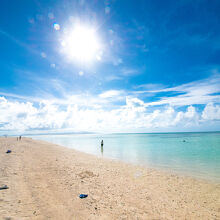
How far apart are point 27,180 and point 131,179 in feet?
31.1

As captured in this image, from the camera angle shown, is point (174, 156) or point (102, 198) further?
point (174, 156)

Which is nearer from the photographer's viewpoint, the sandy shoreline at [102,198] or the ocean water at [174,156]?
the sandy shoreline at [102,198]

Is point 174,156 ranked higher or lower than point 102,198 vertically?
lower

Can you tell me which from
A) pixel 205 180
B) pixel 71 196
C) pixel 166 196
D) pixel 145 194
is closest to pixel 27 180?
pixel 71 196

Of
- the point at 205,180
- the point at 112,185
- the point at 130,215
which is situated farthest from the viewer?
the point at 205,180

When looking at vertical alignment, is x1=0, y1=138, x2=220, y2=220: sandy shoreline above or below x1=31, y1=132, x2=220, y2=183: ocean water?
above

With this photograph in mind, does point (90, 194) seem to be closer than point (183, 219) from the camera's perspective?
No

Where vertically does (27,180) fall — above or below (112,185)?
above

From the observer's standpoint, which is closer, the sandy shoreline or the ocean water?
the sandy shoreline

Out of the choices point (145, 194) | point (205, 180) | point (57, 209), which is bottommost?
point (205, 180)

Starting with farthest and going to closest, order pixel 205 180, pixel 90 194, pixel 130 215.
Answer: pixel 205 180 < pixel 90 194 < pixel 130 215

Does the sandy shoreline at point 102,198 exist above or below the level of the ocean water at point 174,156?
above

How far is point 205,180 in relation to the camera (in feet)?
49.1

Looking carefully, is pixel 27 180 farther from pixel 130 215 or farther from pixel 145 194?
pixel 145 194
